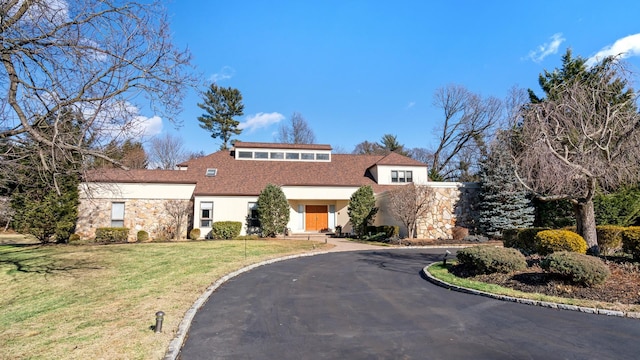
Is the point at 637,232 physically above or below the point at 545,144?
below

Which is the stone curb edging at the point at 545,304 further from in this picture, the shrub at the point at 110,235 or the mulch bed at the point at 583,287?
the shrub at the point at 110,235

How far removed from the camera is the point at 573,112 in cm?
1049

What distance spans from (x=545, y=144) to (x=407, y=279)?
5.70m

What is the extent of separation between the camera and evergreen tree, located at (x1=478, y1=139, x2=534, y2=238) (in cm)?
2044

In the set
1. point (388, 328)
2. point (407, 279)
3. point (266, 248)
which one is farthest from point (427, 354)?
point (266, 248)

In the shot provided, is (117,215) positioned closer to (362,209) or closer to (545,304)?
(362,209)

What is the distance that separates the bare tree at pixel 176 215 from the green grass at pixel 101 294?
622cm

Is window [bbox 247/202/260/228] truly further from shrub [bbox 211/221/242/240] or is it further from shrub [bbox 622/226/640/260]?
shrub [bbox 622/226/640/260]

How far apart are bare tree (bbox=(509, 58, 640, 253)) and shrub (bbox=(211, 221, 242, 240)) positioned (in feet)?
54.7

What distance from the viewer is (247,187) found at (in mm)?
24781

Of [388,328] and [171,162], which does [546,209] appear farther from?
[171,162]

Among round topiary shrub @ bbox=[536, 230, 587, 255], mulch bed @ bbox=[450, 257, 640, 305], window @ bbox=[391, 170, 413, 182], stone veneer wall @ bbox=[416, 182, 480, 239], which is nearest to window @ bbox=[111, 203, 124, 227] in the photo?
stone veneer wall @ bbox=[416, 182, 480, 239]

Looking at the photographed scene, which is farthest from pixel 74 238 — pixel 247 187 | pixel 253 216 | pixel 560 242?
pixel 560 242

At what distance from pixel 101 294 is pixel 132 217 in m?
15.8
